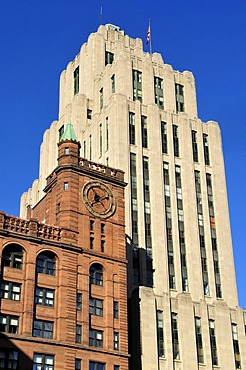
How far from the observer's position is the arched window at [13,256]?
64688mm

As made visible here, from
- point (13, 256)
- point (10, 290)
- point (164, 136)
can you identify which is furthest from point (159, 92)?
point (10, 290)

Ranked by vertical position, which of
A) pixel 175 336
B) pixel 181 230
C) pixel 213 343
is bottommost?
pixel 213 343

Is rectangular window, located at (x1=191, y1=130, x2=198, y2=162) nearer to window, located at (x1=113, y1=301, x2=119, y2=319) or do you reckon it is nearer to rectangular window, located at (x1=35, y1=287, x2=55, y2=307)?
window, located at (x1=113, y1=301, x2=119, y2=319)

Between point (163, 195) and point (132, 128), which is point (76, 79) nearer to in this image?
point (132, 128)

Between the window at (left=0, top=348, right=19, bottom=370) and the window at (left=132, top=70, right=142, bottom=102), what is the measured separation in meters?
55.7

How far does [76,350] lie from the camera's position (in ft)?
210

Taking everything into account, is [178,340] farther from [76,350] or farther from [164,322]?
[76,350]

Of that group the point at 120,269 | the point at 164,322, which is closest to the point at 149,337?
the point at 164,322

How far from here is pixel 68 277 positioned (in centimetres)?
6675

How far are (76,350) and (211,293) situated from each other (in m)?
32.6

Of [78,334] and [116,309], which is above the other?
[116,309]

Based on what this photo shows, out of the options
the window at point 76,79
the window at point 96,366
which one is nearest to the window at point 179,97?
the window at point 76,79

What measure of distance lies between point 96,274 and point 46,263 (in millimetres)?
6149

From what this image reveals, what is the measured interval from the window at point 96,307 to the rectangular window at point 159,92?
47.9 metres
